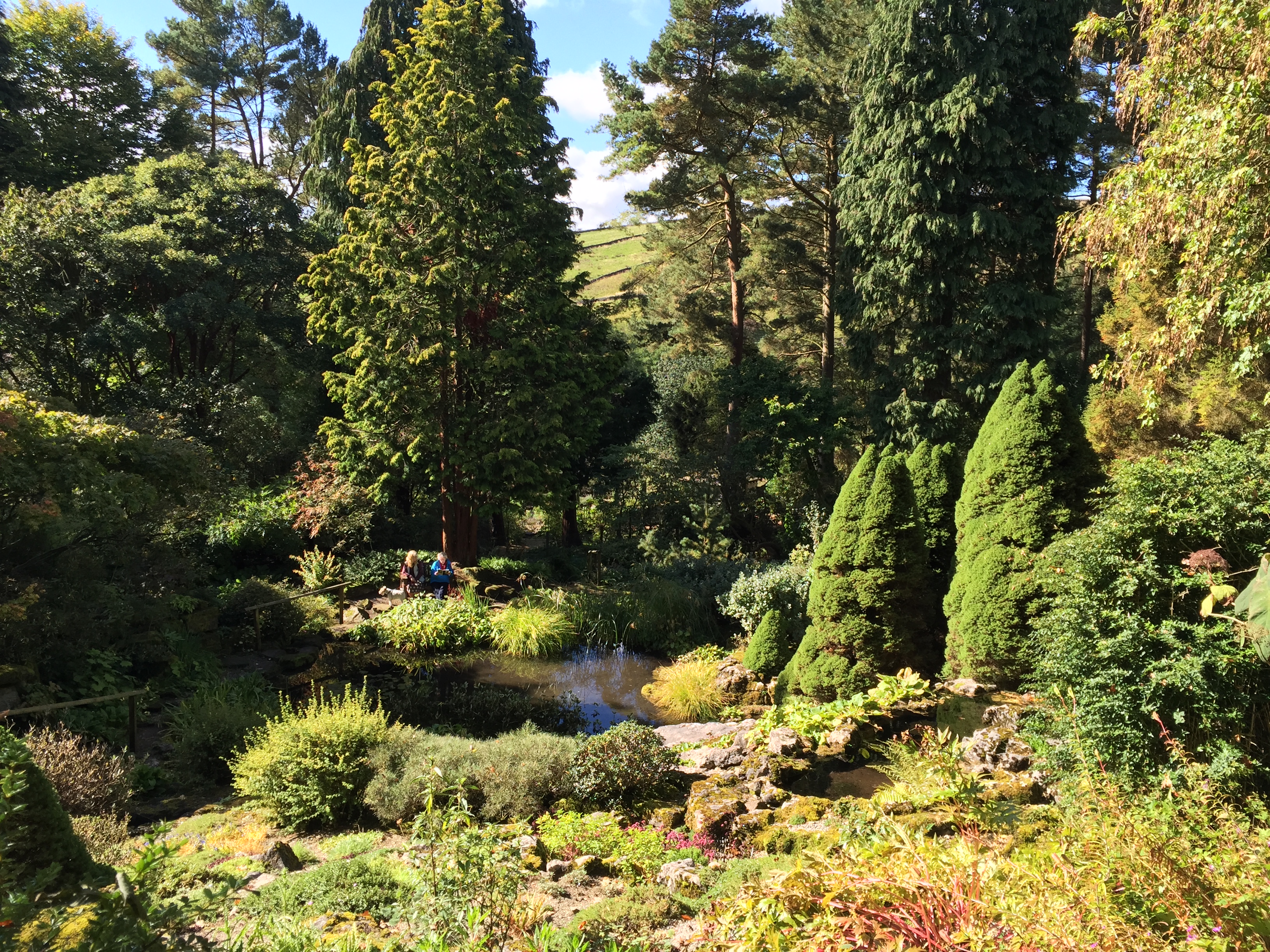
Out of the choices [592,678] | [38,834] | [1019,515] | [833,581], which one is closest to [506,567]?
[592,678]

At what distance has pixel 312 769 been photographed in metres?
6.42

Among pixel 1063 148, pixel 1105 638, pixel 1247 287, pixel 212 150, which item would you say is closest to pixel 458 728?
pixel 1105 638

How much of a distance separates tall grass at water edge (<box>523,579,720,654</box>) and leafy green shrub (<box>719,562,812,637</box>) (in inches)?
28.5

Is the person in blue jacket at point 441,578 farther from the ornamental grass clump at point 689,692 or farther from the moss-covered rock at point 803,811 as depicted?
the moss-covered rock at point 803,811

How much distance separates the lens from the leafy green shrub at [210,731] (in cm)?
736

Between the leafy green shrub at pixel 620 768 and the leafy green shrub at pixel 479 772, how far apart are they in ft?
0.55

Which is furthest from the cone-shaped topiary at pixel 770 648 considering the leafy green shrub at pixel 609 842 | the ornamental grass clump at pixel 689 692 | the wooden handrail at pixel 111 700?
the wooden handrail at pixel 111 700

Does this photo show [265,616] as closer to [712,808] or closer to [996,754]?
[712,808]

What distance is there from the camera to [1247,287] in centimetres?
643

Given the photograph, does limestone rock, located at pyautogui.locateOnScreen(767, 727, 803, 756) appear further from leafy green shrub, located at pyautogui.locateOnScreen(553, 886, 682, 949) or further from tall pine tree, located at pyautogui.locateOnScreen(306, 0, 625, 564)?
tall pine tree, located at pyautogui.locateOnScreen(306, 0, 625, 564)

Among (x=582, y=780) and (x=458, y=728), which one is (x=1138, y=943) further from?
(x=458, y=728)

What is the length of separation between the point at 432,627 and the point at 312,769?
5696 mm

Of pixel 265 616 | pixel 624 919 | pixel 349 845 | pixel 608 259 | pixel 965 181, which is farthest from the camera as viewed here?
pixel 608 259

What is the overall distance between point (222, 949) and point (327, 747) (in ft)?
11.6
